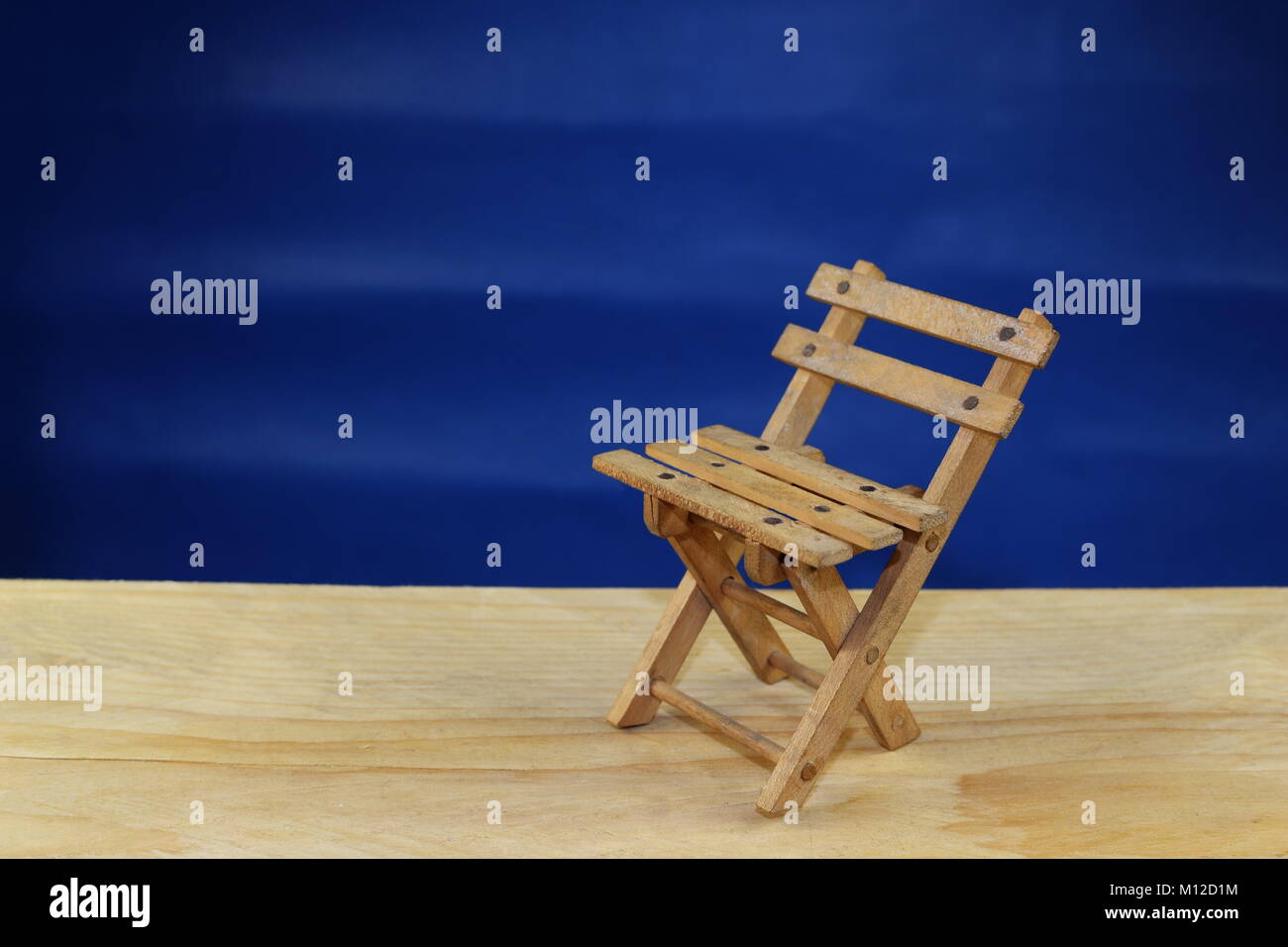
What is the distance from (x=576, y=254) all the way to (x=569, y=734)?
155 cm

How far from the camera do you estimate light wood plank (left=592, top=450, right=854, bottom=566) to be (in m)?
2.47

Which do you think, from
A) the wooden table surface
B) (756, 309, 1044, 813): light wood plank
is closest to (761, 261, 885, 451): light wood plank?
(756, 309, 1044, 813): light wood plank

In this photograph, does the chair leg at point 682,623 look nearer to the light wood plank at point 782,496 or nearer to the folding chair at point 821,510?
the folding chair at point 821,510

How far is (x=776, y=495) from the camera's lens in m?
2.69

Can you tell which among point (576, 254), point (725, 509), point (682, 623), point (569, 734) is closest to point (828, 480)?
point (725, 509)

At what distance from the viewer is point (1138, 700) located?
312cm

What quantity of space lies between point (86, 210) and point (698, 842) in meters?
2.61

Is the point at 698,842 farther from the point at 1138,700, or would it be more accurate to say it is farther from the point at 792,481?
the point at 1138,700

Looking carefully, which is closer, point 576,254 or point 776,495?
point 776,495

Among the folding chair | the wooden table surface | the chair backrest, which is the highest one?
the chair backrest

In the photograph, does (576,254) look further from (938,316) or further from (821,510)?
(821,510)

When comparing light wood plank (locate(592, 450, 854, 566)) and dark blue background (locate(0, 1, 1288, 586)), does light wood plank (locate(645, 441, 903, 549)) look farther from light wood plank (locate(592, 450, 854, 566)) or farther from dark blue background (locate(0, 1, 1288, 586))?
dark blue background (locate(0, 1, 1288, 586))

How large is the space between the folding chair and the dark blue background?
1.09 m

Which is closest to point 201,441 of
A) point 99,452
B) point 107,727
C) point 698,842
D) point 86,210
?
point 99,452
